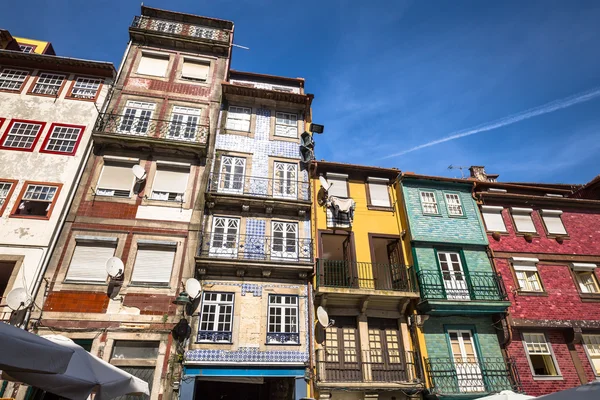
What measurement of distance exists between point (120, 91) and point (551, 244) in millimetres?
23390

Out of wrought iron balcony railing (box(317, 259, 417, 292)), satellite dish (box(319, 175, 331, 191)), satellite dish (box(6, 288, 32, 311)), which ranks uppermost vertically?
satellite dish (box(319, 175, 331, 191))

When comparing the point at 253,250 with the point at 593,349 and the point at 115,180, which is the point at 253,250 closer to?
the point at 115,180

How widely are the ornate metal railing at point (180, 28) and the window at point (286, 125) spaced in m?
6.00

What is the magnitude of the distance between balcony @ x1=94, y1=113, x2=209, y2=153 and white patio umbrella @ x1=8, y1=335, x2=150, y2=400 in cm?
1041

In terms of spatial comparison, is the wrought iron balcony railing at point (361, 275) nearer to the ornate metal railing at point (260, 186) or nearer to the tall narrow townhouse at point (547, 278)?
the ornate metal railing at point (260, 186)

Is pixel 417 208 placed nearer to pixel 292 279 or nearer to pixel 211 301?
pixel 292 279

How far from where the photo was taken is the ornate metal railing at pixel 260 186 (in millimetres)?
15574


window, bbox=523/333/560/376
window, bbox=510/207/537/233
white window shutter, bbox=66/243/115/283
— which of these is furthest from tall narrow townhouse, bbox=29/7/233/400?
window, bbox=510/207/537/233

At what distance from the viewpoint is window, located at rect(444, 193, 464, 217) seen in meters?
17.0

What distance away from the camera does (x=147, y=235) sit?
13570 mm

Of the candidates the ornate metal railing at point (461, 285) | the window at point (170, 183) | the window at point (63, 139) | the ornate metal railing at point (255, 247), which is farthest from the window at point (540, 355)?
the window at point (63, 139)

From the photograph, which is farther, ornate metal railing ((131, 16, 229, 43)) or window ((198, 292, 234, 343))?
ornate metal railing ((131, 16, 229, 43))

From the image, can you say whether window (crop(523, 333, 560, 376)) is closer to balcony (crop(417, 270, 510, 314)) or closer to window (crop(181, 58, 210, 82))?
balcony (crop(417, 270, 510, 314))

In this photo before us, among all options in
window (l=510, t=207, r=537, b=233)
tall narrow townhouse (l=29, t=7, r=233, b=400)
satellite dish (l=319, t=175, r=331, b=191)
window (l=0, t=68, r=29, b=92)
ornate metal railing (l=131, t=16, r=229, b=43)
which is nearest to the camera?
tall narrow townhouse (l=29, t=7, r=233, b=400)
